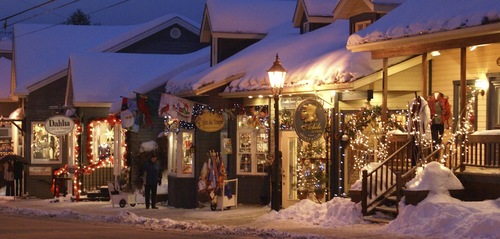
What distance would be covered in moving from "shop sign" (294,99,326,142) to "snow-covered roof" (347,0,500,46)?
82.5 inches

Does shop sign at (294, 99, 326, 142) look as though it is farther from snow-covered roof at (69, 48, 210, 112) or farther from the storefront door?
snow-covered roof at (69, 48, 210, 112)

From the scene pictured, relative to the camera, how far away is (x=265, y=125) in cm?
2834

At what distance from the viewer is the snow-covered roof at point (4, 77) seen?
4712 centimetres

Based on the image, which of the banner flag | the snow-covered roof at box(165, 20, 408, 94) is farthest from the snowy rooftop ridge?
the banner flag

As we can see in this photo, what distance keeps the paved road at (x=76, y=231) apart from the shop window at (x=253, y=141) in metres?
6.05

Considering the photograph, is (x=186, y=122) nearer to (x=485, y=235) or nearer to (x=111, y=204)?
(x=111, y=204)

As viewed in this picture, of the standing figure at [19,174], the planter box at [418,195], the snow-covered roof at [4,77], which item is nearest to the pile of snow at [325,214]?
A: the planter box at [418,195]

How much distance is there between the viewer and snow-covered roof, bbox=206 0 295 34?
32.5m

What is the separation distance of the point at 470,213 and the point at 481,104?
5696 mm

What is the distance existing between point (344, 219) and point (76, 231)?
20.1 feet

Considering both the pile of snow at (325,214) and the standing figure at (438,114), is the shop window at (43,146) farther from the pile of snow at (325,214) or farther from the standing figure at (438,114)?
the standing figure at (438,114)

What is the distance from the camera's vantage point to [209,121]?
2872 cm

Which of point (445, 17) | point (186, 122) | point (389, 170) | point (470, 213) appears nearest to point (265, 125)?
point (186, 122)

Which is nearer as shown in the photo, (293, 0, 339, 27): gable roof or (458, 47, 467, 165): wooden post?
(458, 47, 467, 165): wooden post
